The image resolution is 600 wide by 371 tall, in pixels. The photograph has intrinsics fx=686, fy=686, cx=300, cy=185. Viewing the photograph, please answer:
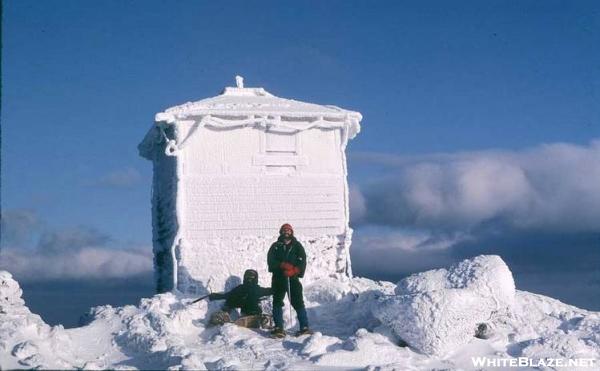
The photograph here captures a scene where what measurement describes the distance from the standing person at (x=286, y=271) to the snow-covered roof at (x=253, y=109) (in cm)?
458

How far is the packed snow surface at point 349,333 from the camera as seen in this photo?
11.4m

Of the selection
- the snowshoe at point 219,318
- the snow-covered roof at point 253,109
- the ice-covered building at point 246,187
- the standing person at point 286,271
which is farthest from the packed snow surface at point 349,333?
the snow-covered roof at point 253,109

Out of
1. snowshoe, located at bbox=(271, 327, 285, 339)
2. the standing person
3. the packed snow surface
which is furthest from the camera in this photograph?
the standing person

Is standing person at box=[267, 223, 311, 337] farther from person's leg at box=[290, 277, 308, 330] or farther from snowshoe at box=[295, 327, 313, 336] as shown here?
snowshoe at box=[295, 327, 313, 336]

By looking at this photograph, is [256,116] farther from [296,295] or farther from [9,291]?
[9,291]

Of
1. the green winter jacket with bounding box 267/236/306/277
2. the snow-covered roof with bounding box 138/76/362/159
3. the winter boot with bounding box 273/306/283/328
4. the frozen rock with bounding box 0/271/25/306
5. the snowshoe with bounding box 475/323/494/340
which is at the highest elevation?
the snow-covered roof with bounding box 138/76/362/159

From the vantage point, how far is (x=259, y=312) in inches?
542

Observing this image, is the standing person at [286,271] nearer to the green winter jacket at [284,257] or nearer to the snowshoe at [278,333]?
the green winter jacket at [284,257]

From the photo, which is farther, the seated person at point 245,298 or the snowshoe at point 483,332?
the seated person at point 245,298

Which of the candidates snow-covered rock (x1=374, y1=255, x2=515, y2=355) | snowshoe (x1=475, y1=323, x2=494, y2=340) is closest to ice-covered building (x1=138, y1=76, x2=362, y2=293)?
snow-covered rock (x1=374, y1=255, x2=515, y2=355)

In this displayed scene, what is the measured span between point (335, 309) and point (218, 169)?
4.51 metres

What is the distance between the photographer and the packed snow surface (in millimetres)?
11406

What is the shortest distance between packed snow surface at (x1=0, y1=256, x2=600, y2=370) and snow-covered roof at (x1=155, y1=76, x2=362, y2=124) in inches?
178

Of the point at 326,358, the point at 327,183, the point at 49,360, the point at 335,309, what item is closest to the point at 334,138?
the point at 327,183
